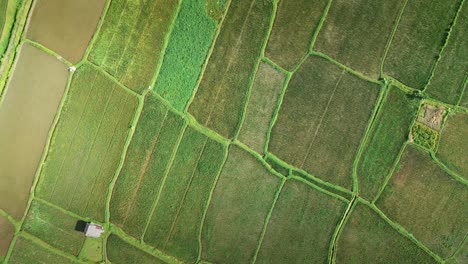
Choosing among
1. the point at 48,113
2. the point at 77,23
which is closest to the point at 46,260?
the point at 48,113

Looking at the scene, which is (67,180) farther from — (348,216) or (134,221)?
(348,216)

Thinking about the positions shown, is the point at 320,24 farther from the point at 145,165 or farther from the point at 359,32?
the point at 145,165

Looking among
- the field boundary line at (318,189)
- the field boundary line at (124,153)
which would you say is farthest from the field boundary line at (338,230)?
the field boundary line at (124,153)

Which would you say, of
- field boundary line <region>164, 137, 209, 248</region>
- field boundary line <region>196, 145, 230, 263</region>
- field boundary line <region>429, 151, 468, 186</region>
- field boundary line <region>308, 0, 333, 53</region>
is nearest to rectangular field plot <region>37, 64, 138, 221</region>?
field boundary line <region>164, 137, 209, 248</region>

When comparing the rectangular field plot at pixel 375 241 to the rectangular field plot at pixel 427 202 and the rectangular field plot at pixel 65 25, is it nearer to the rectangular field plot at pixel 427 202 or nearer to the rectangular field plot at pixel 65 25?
the rectangular field plot at pixel 427 202

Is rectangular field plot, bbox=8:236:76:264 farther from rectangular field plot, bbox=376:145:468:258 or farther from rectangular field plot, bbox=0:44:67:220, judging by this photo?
rectangular field plot, bbox=376:145:468:258

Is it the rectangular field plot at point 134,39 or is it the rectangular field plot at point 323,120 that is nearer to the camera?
the rectangular field plot at point 323,120

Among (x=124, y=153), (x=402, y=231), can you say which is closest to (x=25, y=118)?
(x=124, y=153)
